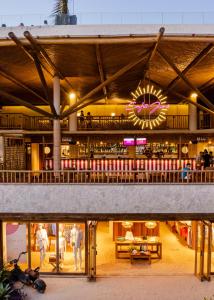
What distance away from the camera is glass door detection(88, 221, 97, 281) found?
587 inches

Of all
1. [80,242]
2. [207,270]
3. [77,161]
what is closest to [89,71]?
[77,161]

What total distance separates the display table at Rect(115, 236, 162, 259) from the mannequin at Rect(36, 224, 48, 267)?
371cm

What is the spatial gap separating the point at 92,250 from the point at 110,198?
307 centimetres

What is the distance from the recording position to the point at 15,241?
51.8 ft

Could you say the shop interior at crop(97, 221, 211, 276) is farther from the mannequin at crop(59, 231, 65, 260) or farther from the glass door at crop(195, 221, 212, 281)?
the mannequin at crop(59, 231, 65, 260)

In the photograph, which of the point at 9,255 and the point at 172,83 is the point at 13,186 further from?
the point at 172,83

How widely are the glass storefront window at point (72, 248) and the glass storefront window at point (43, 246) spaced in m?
0.35

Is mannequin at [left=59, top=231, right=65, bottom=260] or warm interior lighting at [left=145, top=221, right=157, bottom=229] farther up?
warm interior lighting at [left=145, top=221, right=157, bottom=229]

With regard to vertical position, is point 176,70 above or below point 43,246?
above

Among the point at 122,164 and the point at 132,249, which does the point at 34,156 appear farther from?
the point at 132,249

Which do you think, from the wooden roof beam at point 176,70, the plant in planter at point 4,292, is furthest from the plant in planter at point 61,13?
the plant in planter at point 4,292

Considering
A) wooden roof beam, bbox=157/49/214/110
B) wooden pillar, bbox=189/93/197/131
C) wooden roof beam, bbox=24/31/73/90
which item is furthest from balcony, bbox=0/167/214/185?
wooden pillar, bbox=189/93/197/131

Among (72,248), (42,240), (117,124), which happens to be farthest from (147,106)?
(42,240)

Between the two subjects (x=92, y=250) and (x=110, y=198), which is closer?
(x=110, y=198)
